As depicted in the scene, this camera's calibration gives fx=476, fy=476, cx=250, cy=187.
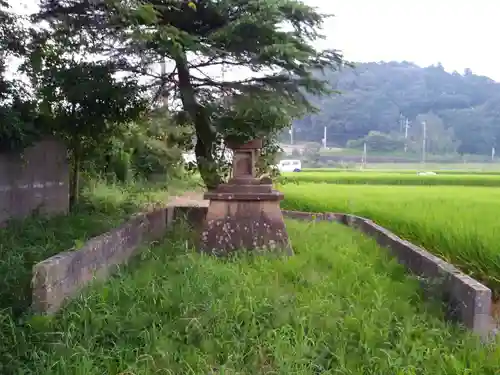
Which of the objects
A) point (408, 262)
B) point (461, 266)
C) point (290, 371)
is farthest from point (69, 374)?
point (461, 266)

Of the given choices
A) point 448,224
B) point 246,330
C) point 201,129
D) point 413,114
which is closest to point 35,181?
point 201,129

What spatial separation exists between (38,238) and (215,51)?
3.20 meters

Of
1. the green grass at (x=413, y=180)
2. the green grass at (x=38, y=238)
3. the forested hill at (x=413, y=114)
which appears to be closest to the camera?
the green grass at (x=38, y=238)

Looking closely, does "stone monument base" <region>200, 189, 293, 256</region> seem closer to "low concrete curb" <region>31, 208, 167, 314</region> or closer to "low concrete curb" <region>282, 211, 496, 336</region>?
"low concrete curb" <region>31, 208, 167, 314</region>

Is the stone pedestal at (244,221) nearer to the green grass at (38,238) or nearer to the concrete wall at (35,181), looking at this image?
the green grass at (38,238)

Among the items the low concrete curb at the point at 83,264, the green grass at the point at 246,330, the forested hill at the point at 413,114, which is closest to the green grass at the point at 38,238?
the low concrete curb at the point at 83,264

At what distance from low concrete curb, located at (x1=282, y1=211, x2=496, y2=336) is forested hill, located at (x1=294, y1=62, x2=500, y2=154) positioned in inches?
1094

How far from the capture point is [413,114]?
39.9 meters

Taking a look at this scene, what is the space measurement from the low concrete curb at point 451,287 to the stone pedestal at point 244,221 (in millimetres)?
1272

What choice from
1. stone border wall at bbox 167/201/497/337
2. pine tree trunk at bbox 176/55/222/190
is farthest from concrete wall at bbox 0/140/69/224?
stone border wall at bbox 167/201/497/337

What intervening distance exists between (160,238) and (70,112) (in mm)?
2113

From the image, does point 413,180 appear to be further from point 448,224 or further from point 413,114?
point 413,114

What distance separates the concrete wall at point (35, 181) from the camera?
5.64 meters

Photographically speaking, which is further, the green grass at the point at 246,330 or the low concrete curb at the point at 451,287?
the low concrete curb at the point at 451,287
